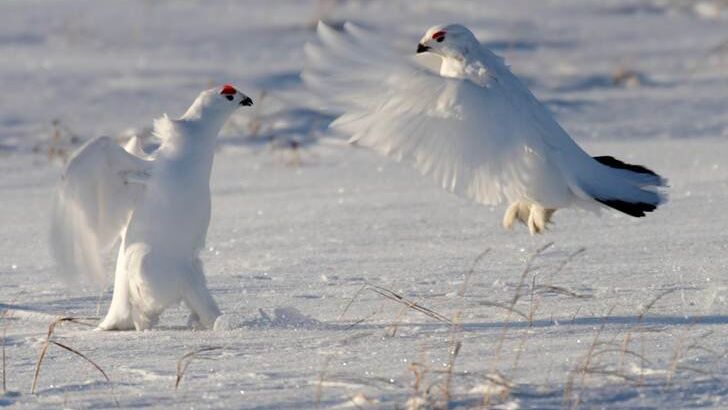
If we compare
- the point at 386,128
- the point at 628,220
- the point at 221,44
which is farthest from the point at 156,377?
the point at 221,44

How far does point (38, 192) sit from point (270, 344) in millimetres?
3271

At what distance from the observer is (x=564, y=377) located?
9.05 feet

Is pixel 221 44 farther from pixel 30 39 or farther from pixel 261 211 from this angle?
pixel 261 211

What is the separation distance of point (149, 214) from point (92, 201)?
0.21 meters

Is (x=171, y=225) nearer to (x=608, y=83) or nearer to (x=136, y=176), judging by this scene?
(x=136, y=176)

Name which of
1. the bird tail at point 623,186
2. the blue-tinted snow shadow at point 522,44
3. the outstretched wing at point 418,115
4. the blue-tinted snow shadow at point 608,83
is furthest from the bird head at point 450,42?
the blue-tinted snow shadow at point 522,44

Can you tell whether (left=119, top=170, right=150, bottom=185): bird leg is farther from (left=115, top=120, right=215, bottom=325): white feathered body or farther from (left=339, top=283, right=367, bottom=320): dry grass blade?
(left=339, top=283, right=367, bottom=320): dry grass blade

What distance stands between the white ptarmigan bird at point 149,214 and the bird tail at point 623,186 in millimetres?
1121

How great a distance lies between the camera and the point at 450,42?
4320mm

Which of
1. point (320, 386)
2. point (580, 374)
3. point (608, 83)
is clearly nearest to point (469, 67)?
point (580, 374)

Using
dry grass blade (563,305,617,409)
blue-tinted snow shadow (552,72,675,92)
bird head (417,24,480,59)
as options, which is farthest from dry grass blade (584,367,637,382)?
blue-tinted snow shadow (552,72,675,92)

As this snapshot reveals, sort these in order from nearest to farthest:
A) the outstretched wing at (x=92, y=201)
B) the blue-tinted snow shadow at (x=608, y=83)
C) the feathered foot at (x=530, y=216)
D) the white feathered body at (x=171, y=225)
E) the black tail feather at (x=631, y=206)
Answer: the white feathered body at (x=171, y=225)
the outstretched wing at (x=92, y=201)
the black tail feather at (x=631, y=206)
the feathered foot at (x=530, y=216)
the blue-tinted snow shadow at (x=608, y=83)

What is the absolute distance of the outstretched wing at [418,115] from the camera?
3.90 metres

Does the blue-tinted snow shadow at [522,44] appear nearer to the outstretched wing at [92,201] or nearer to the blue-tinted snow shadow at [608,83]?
the blue-tinted snow shadow at [608,83]
